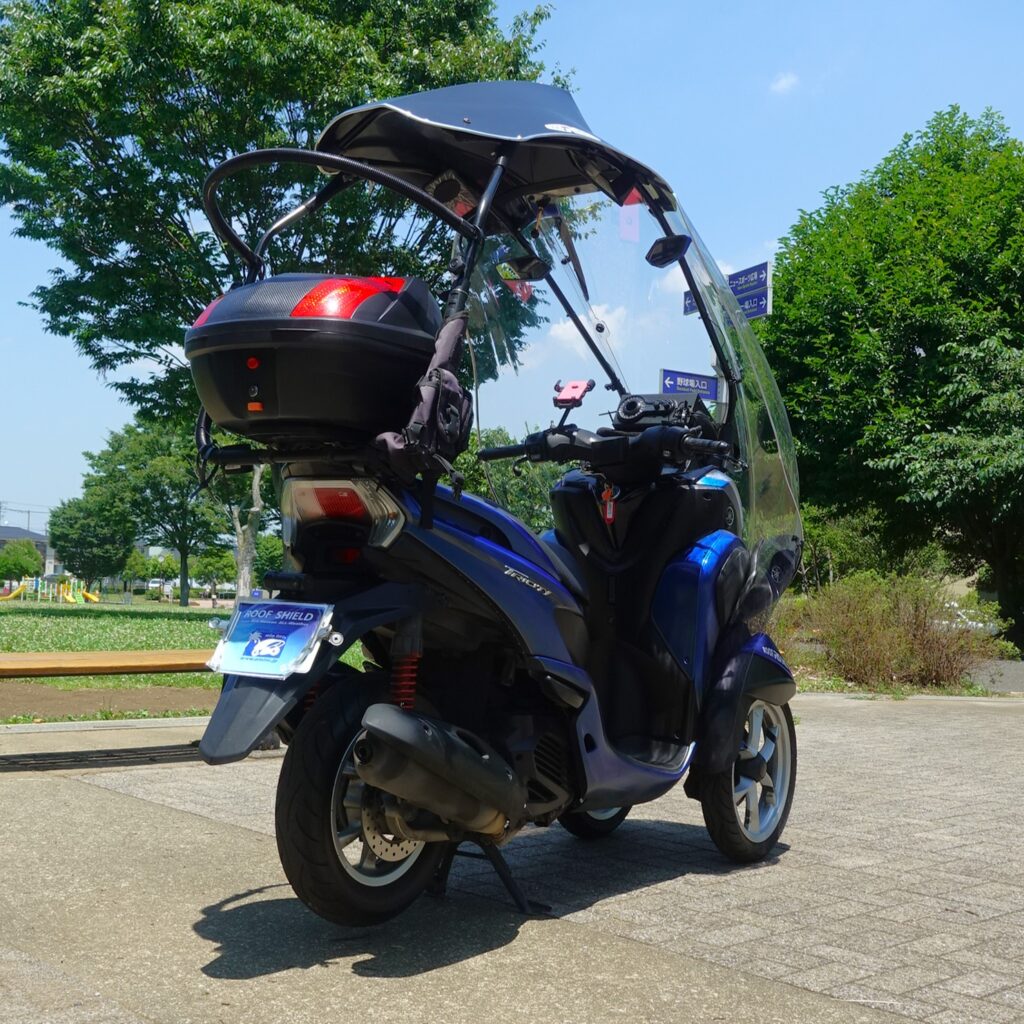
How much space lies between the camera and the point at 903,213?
28781 millimetres

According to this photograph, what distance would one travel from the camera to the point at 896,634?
566 inches

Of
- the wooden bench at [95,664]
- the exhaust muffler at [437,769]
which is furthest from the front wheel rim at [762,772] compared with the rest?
the wooden bench at [95,664]

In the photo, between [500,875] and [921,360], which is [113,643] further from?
[921,360]

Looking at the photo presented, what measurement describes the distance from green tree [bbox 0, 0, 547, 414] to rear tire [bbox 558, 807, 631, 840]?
13604mm

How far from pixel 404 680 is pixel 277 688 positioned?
0.42 meters

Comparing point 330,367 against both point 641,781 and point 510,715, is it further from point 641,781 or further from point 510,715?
point 641,781

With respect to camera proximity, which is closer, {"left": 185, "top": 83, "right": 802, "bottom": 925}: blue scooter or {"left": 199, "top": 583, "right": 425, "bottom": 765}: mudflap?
{"left": 199, "top": 583, "right": 425, "bottom": 765}: mudflap

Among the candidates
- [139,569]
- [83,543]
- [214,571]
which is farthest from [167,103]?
[214,571]

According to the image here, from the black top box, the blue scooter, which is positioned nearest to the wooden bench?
the blue scooter

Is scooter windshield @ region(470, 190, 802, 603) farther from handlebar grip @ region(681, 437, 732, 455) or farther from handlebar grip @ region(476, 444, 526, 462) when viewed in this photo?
handlebar grip @ region(681, 437, 732, 455)

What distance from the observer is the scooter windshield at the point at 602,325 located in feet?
15.5

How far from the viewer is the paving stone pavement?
139 inches

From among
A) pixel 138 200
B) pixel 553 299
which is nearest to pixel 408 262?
pixel 138 200

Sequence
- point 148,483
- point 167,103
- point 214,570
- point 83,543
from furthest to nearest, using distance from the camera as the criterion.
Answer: point 214,570
point 83,543
point 148,483
point 167,103
